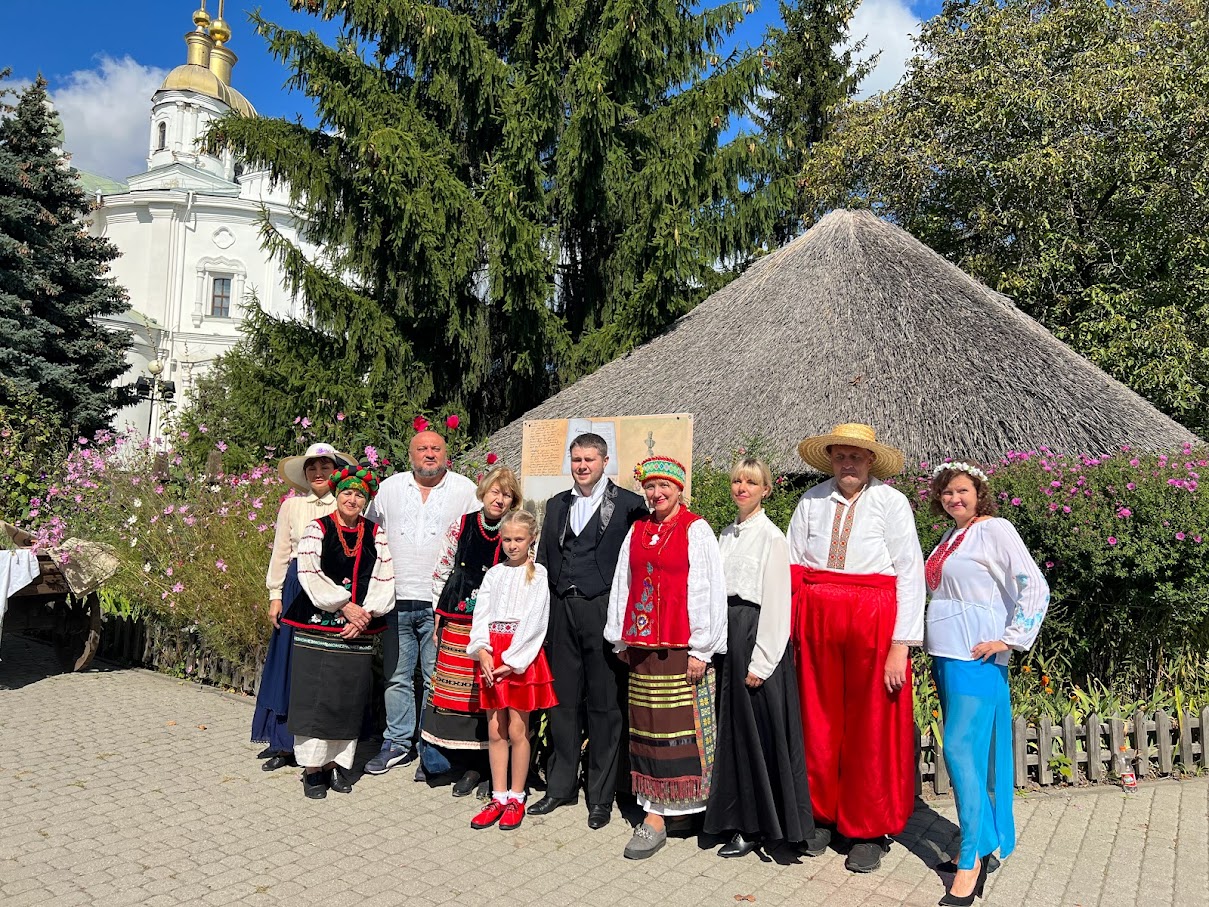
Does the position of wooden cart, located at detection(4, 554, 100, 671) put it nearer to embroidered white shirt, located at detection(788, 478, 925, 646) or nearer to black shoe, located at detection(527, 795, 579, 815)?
black shoe, located at detection(527, 795, 579, 815)

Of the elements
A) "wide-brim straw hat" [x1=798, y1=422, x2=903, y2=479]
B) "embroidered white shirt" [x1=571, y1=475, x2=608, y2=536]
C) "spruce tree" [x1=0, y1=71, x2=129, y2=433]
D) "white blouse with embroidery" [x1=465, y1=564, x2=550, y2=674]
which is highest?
"spruce tree" [x1=0, y1=71, x2=129, y2=433]

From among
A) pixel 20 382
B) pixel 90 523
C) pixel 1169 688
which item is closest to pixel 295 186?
pixel 90 523

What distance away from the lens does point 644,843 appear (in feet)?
13.7

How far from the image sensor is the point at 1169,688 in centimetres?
576

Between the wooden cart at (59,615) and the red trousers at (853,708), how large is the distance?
5.86 m

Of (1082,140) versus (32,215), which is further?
(32,215)

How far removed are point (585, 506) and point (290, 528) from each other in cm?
190

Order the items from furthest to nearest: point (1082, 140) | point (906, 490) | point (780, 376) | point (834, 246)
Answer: point (1082, 140) → point (834, 246) → point (780, 376) → point (906, 490)

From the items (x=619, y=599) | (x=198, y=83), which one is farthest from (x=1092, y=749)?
(x=198, y=83)

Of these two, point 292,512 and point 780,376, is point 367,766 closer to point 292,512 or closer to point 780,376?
point 292,512

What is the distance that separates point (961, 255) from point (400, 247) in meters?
9.43

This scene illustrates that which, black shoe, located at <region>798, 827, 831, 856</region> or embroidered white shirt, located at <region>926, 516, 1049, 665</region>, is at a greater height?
embroidered white shirt, located at <region>926, 516, 1049, 665</region>

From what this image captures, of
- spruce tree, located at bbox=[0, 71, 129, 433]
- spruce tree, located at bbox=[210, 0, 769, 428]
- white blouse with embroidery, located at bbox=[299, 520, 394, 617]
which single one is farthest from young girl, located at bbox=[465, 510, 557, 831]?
spruce tree, located at bbox=[0, 71, 129, 433]

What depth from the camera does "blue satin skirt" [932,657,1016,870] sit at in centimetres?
380
